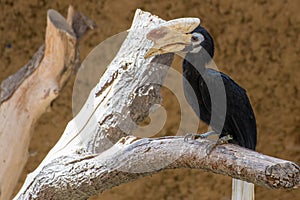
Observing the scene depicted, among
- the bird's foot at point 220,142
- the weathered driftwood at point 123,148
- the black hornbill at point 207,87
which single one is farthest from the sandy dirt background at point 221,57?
the bird's foot at point 220,142

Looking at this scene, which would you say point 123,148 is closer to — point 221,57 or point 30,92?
point 30,92

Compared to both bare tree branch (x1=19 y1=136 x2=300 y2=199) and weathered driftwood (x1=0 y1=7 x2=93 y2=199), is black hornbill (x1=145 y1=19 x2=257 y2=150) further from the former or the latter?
weathered driftwood (x1=0 y1=7 x2=93 y2=199)

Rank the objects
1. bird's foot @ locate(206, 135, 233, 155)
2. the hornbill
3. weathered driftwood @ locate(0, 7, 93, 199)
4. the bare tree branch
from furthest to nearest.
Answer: weathered driftwood @ locate(0, 7, 93, 199) < the hornbill < bird's foot @ locate(206, 135, 233, 155) < the bare tree branch

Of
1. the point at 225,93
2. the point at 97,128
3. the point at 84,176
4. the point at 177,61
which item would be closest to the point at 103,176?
the point at 84,176

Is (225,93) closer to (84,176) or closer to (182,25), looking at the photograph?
(182,25)

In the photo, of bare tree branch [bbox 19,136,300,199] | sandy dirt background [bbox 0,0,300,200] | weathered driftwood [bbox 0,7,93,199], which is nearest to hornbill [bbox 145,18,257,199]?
bare tree branch [bbox 19,136,300,199]

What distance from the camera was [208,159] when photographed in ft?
5.01

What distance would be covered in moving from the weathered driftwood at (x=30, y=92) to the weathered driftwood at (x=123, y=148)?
352 millimetres

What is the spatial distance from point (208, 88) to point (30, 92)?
881 mm

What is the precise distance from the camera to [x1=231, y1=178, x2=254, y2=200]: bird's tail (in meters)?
1.64

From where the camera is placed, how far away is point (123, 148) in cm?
169

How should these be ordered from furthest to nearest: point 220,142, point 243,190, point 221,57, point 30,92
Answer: point 221,57 → point 30,92 → point 243,190 → point 220,142

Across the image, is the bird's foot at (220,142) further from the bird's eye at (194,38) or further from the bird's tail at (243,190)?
the bird's eye at (194,38)

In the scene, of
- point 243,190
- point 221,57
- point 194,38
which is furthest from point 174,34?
point 221,57
